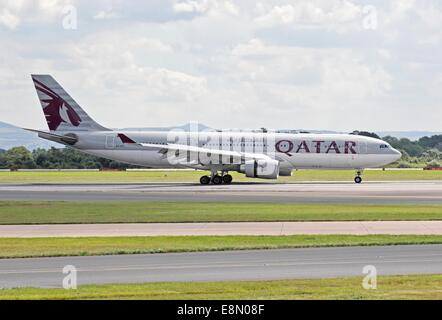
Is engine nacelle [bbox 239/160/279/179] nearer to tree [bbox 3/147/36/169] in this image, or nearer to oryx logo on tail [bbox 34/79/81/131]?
oryx logo on tail [bbox 34/79/81/131]

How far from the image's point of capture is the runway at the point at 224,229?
104 ft

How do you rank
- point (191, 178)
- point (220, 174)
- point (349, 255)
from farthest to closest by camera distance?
1. point (191, 178)
2. point (220, 174)
3. point (349, 255)

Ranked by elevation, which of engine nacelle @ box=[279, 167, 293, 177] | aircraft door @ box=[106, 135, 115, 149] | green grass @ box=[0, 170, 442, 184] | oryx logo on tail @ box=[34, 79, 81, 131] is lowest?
green grass @ box=[0, 170, 442, 184]

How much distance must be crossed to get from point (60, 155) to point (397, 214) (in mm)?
94591

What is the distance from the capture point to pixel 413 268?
22.4 meters

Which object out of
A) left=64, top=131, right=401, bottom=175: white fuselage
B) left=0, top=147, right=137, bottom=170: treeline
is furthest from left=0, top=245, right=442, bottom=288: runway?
left=0, top=147, right=137, bottom=170: treeline

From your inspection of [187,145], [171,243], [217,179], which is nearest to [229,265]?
[171,243]

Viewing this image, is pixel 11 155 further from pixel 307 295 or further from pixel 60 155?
pixel 307 295

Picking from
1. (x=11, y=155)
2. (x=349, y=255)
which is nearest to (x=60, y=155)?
(x=11, y=155)

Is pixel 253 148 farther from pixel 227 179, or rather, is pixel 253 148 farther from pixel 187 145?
pixel 187 145

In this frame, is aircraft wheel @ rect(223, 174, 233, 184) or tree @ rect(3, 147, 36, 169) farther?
tree @ rect(3, 147, 36, 169)

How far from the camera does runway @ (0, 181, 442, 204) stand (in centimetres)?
4931

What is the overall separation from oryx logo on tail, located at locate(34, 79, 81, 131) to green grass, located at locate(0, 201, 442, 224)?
908 inches

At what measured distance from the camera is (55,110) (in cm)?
6906
